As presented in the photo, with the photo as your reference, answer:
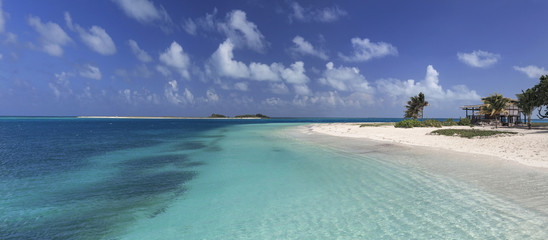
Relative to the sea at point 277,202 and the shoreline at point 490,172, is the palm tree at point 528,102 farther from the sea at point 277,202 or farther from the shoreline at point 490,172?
the sea at point 277,202

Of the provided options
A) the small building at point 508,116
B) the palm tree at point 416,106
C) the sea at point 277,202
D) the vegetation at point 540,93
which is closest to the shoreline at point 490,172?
the sea at point 277,202

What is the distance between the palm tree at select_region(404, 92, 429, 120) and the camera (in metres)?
61.1

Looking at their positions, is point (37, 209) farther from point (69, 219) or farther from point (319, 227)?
point (319, 227)

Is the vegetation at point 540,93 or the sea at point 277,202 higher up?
the vegetation at point 540,93

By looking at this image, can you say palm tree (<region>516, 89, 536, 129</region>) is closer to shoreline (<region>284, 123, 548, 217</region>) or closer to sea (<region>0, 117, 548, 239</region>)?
shoreline (<region>284, 123, 548, 217</region>)

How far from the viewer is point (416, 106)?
62625 millimetres

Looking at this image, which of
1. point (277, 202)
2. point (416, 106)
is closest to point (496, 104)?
point (416, 106)

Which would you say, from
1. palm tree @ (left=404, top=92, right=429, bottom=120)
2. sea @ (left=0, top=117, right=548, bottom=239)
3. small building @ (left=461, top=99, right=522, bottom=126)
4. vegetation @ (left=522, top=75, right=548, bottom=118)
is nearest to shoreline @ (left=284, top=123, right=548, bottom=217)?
sea @ (left=0, top=117, right=548, bottom=239)

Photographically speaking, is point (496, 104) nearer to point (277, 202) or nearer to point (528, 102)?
point (528, 102)

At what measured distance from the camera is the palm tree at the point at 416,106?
2406 inches

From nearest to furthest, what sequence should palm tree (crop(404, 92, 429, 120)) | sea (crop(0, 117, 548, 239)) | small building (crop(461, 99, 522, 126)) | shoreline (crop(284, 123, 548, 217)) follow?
sea (crop(0, 117, 548, 239)) < shoreline (crop(284, 123, 548, 217)) < small building (crop(461, 99, 522, 126)) < palm tree (crop(404, 92, 429, 120))

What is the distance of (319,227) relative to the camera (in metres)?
6.36

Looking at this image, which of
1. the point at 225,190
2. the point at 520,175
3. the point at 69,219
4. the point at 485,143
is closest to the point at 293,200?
the point at 225,190

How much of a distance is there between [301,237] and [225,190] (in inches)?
199
